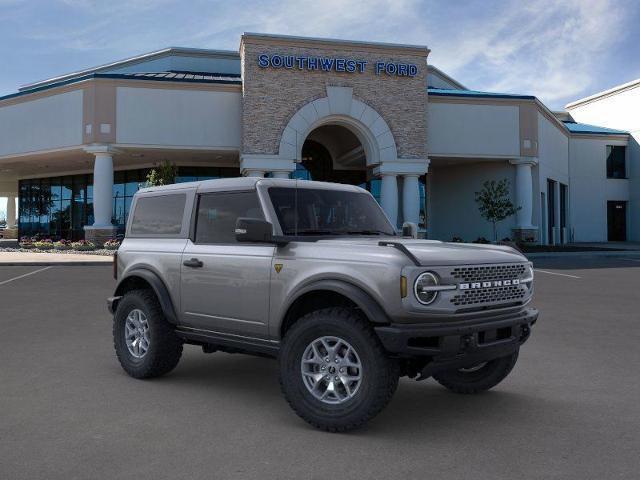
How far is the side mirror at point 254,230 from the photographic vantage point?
15.8 ft

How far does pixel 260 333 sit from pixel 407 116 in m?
27.0

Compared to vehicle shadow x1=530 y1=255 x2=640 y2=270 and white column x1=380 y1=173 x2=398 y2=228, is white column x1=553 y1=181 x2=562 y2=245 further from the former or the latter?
white column x1=380 y1=173 x2=398 y2=228

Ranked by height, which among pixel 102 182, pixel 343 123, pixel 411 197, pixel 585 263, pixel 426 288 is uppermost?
pixel 343 123

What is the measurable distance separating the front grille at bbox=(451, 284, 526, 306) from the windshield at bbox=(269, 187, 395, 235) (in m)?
1.48

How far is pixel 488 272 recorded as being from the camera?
4.76 metres

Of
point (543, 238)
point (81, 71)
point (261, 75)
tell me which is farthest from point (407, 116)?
point (81, 71)

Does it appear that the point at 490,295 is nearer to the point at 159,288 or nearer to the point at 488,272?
the point at 488,272

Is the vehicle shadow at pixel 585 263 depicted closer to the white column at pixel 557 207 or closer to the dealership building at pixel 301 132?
the dealership building at pixel 301 132

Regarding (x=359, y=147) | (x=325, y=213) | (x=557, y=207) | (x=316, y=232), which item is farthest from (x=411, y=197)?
(x=316, y=232)

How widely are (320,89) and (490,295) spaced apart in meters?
26.3

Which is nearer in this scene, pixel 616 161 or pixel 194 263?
pixel 194 263

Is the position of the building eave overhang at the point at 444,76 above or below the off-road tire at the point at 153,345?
above

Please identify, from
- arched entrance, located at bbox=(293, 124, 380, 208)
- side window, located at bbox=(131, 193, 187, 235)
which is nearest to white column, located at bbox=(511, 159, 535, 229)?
arched entrance, located at bbox=(293, 124, 380, 208)

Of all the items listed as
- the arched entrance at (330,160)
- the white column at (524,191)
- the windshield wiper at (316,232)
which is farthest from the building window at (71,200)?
the windshield wiper at (316,232)
